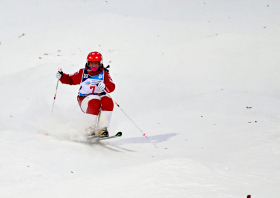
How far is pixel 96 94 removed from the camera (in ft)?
22.8

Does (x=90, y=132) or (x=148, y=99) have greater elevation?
(x=148, y=99)

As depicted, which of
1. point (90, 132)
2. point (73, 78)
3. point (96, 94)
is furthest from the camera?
point (73, 78)

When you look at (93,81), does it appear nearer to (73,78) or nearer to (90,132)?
(73,78)

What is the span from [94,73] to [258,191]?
12.9 ft

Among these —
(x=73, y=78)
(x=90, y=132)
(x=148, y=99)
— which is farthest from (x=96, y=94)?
(x=148, y=99)

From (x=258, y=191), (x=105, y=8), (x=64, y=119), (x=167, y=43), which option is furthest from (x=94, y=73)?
(x=105, y=8)

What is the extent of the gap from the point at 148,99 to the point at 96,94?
10.5ft

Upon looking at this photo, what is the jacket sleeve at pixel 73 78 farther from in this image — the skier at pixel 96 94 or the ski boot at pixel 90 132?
the ski boot at pixel 90 132

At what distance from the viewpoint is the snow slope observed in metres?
4.31

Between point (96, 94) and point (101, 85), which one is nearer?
point (101, 85)

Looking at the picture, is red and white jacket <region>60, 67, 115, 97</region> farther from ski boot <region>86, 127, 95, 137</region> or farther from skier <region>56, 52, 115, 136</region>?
ski boot <region>86, 127, 95, 137</region>

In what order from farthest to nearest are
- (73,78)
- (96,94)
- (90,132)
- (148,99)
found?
1. (148,99)
2. (73,78)
3. (96,94)
4. (90,132)

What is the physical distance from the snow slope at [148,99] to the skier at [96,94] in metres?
0.23

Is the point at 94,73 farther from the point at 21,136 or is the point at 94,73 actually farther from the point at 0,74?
the point at 0,74
